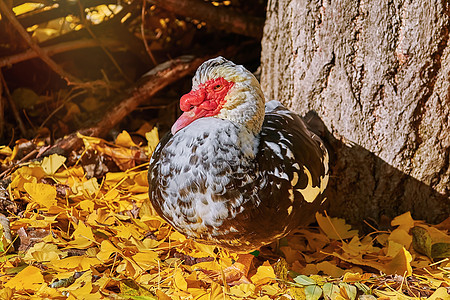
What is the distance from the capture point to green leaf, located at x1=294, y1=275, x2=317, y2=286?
1.41 m

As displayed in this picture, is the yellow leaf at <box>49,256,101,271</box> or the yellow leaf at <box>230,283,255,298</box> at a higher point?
the yellow leaf at <box>49,256,101,271</box>

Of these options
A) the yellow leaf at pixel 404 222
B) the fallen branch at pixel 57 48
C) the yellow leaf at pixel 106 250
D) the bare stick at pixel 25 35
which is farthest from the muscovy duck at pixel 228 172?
the fallen branch at pixel 57 48

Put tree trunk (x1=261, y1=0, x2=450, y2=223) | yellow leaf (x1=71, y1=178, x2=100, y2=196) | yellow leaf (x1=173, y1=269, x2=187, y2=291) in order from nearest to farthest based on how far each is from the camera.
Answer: yellow leaf (x1=173, y1=269, x2=187, y2=291) < tree trunk (x1=261, y1=0, x2=450, y2=223) < yellow leaf (x1=71, y1=178, x2=100, y2=196)

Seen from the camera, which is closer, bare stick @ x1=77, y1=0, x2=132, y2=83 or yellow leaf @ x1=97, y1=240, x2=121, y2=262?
yellow leaf @ x1=97, y1=240, x2=121, y2=262

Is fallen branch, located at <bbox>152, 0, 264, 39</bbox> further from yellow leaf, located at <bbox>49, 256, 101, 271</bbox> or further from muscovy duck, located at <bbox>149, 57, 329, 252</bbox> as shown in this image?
yellow leaf, located at <bbox>49, 256, 101, 271</bbox>

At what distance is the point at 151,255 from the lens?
1.55 meters

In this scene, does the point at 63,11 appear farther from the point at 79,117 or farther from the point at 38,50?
the point at 79,117

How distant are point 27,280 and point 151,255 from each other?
35cm

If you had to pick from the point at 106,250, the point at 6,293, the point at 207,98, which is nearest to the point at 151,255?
the point at 106,250

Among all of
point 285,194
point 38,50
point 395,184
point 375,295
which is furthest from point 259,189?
point 38,50

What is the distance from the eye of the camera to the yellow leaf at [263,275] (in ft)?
4.82

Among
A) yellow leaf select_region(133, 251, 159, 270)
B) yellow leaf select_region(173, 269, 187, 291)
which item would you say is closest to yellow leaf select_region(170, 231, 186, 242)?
yellow leaf select_region(133, 251, 159, 270)

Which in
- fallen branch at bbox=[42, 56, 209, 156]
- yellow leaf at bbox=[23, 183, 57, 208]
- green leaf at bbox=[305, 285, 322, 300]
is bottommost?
green leaf at bbox=[305, 285, 322, 300]

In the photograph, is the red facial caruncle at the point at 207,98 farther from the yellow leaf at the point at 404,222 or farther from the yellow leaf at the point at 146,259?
the yellow leaf at the point at 404,222
